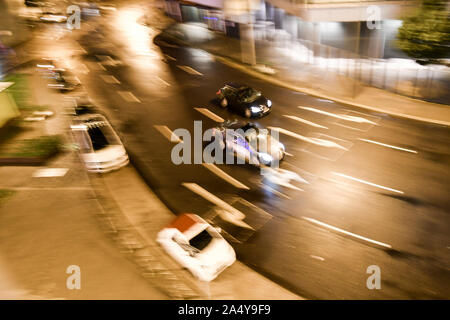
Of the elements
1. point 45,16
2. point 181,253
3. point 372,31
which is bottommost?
point 181,253

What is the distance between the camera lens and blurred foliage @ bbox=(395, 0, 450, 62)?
1988 cm

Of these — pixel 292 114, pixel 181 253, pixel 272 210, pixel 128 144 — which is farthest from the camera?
pixel 292 114

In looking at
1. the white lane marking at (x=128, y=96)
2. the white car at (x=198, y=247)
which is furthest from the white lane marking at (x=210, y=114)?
the white car at (x=198, y=247)

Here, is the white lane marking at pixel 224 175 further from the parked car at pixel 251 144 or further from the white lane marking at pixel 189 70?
the white lane marking at pixel 189 70

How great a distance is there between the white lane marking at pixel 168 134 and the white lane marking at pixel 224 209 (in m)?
4.30

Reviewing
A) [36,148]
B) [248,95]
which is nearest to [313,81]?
[248,95]

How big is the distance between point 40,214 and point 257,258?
8761 mm

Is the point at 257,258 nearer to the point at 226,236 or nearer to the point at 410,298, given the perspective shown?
the point at 226,236

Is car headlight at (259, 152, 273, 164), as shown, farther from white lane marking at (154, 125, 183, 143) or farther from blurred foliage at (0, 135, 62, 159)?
blurred foliage at (0, 135, 62, 159)

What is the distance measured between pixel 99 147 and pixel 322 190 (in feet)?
33.7

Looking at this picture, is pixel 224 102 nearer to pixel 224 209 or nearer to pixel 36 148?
pixel 224 209
